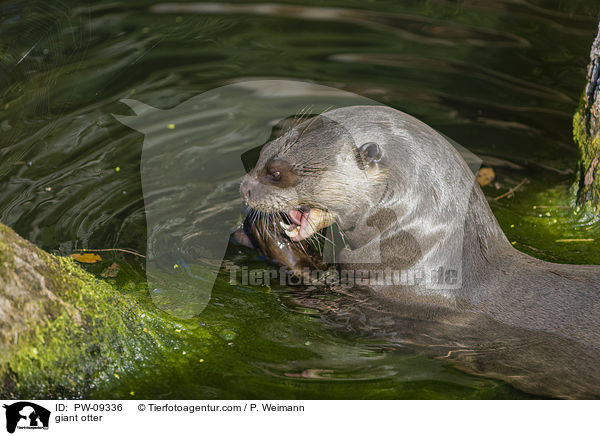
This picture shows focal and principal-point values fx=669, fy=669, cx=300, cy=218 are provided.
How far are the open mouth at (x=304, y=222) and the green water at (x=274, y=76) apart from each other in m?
0.33

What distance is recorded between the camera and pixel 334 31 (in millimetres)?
6578

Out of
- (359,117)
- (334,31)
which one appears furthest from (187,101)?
(359,117)

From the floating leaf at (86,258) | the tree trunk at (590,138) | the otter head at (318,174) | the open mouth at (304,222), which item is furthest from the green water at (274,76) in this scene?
the otter head at (318,174)

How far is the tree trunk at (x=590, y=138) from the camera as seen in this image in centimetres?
453

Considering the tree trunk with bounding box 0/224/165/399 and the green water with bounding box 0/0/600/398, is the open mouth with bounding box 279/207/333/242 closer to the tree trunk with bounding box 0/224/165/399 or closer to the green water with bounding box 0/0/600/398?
the green water with bounding box 0/0/600/398

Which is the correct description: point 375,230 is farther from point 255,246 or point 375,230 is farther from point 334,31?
point 334,31

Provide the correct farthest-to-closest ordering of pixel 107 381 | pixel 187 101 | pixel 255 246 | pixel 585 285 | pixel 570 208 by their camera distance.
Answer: pixel 187 101 < pixel 570 208 < pixel 255 246 < pixel 585 285 < pixel 107 381

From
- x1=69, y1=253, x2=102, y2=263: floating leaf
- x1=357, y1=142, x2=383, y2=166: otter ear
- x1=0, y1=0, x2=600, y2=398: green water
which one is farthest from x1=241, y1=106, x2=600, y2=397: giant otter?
x1=69, y1=253, x2=102, y2=263: floating leaf

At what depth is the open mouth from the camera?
11.9ft

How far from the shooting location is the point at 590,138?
4.62 m

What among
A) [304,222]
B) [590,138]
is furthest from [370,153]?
[590,138]

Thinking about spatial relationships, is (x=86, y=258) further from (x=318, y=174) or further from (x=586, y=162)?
(x=586, y=162)

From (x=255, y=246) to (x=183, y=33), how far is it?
3.03m

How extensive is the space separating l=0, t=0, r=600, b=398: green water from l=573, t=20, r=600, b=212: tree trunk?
159 mm
